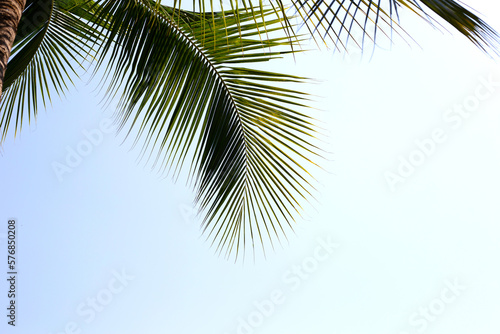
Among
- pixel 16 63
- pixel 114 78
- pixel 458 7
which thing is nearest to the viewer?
pixel 458 7

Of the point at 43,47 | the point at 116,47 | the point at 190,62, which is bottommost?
the point at 43,47

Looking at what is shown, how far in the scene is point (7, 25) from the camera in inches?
67.5

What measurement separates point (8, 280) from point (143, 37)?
2.34 metres

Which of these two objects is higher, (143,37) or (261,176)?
(143,37)

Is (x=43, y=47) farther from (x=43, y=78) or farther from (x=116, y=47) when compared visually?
(x=116, y=47)

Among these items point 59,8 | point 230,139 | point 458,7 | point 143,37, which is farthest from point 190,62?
point 458,7

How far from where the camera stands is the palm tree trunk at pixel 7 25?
1655mm

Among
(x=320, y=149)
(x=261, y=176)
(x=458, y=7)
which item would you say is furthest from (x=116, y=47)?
(x=458, y=7)

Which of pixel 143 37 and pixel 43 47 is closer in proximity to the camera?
pixel 143 37

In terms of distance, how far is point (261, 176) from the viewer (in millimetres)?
2572

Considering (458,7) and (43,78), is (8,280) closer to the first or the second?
(43,78)

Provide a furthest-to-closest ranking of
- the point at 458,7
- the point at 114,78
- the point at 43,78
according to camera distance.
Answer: the point at 43,78 < the point at 114,78 < the point at 458,7

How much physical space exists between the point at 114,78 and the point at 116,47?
0.55ft

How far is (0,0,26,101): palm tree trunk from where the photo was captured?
1655 mm
